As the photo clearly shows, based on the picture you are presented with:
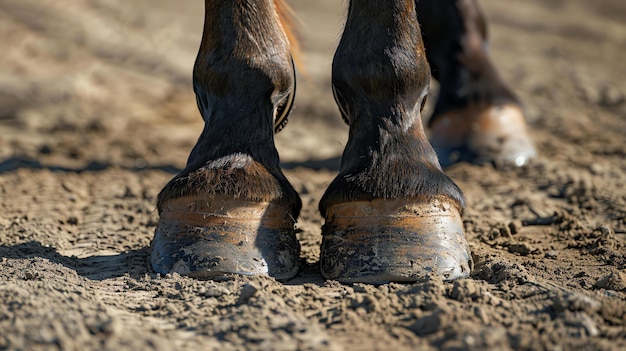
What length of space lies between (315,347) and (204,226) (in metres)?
0.53

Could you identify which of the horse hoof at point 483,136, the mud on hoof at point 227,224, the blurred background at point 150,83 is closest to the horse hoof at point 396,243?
the mud on hoof at point 227,224

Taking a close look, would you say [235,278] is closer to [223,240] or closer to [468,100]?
[223,240]

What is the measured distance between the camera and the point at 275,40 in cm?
191

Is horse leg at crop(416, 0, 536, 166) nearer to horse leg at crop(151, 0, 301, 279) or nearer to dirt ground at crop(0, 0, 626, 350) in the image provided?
dirt ground at crop(0, 0, 626, 350)

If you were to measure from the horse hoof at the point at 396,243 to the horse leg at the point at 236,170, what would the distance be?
140 mm

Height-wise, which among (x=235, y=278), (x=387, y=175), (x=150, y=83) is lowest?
(x=235, y=278)

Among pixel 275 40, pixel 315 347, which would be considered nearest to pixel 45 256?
pixel 275 40

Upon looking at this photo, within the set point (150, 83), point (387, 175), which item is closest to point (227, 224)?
point (387, 175)

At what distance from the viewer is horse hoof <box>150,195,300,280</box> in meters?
1.73

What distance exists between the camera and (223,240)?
175 cm

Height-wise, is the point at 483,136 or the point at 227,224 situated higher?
the point at 483,136

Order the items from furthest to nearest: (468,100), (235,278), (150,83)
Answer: (150,83), (468,100), (235,278)

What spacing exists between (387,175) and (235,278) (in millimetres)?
412

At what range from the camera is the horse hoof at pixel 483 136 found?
308 cm
